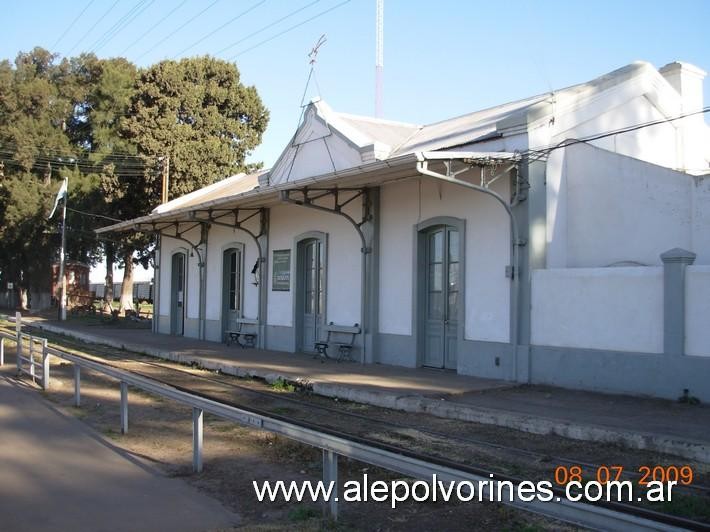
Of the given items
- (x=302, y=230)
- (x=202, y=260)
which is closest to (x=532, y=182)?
(x=302, y=230)

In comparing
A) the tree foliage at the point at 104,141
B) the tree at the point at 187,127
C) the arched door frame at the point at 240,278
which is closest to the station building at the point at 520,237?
the arched door frame at the point at 240,278

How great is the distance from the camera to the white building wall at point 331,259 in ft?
55.7

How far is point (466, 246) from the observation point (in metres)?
14.0

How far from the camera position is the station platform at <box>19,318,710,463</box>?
8461 mm

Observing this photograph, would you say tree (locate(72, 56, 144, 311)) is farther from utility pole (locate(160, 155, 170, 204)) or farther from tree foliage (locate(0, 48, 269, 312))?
utility pole (locate(160, 155, 170, 204))

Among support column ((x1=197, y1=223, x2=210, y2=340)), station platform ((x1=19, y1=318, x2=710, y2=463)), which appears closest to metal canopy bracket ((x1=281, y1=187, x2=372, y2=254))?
station platform ((x1=19, y1=318, x2=710, y2=463))

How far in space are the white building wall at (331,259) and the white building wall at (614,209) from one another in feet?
16.9

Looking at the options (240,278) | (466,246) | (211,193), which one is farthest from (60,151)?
(466,246)

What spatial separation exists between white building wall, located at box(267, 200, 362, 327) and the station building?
0.06 metres

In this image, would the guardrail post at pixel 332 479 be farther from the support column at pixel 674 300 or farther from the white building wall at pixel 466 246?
the white building wall at pixel 466 246

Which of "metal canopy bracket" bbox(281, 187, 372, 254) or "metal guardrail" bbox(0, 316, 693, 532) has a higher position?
"metal canopy bracket" bbox(281, 187, 372, 254)

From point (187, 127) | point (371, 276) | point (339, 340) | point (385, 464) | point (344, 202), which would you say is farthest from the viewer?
point (187, 127)

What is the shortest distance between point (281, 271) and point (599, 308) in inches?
409

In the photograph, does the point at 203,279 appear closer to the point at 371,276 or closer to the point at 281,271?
the point at 281,271
